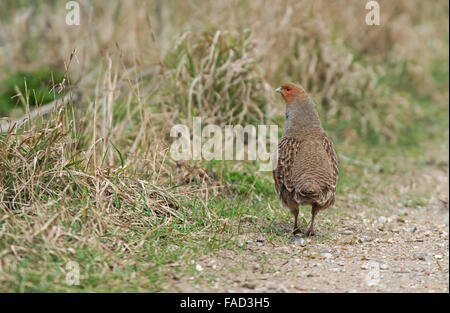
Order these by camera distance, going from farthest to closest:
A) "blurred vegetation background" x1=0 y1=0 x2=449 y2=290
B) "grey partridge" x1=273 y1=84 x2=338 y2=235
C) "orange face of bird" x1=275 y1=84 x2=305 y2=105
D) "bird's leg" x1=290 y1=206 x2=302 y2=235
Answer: "orange face of bird" x1=275 y1=84 x2=305 y2=105, "bird's leg" x1=290 y1=206 x2=302 y2=235, "grey partridge" x1=273 y1=84 x2=338 y2=235, "blurred vegetation background" x1=0 y1=0 x2=449 y2=290

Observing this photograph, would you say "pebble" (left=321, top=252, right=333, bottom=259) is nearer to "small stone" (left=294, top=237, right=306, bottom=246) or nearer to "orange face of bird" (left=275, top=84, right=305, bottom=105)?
"small stone" (left=294, top=237, right=306, bottom=246)

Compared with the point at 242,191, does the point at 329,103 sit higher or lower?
higher

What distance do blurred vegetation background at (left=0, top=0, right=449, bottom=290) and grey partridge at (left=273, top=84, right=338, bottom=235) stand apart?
527 millimetres

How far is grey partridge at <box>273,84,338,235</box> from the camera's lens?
13.1ft

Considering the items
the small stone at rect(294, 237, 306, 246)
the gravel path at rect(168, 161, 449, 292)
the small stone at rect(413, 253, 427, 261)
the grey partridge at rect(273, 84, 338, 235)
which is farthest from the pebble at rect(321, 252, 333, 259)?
the small stone at rect(413, 253, 427, 261)

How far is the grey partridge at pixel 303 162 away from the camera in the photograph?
13.1 ft

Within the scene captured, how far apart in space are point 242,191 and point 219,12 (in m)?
2.85

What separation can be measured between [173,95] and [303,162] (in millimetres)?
2140

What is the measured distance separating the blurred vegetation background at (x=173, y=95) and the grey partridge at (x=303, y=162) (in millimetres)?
527

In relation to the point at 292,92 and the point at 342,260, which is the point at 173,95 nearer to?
the point at 292,92

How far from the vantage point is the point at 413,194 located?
580cm

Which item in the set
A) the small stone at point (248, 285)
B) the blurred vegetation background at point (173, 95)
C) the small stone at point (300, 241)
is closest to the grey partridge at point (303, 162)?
the small stone at point (300, 241)
